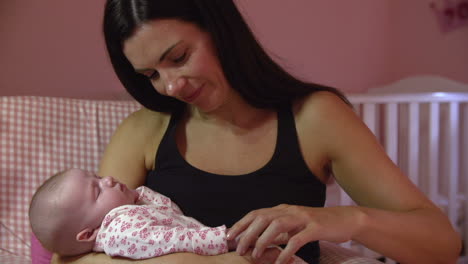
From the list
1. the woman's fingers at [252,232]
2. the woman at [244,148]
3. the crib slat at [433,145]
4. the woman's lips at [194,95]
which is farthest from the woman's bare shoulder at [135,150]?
the crib slat at [433,145]

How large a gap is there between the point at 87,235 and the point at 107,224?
0.19 ft

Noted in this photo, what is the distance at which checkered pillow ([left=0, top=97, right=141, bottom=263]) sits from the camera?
5.34 ft

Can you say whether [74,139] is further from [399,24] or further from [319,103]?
[399,24]

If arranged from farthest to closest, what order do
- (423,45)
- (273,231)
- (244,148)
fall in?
1. (423,45)
2. (244,148)
3. (273,231)

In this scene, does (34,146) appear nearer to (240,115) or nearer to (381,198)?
(240,115)

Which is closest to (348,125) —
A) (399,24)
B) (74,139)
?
(74,139)

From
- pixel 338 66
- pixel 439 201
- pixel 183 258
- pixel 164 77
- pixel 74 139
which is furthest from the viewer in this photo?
pixel 338 66

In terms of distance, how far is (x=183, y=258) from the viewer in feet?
3.12

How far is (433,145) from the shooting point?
2592 millimetres

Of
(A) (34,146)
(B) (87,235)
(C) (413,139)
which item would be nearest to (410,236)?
(B) (87,235)

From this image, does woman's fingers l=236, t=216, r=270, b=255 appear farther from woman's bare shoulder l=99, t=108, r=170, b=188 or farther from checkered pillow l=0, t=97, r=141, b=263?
checkered pillow l=0, t=97, r=141, b=263

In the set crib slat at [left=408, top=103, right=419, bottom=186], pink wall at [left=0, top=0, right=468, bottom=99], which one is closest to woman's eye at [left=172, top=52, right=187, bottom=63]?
pink wall at [left=0, top=0, right=468, bottom=99]

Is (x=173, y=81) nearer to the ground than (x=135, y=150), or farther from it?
farther from it

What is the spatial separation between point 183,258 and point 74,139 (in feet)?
3.03
